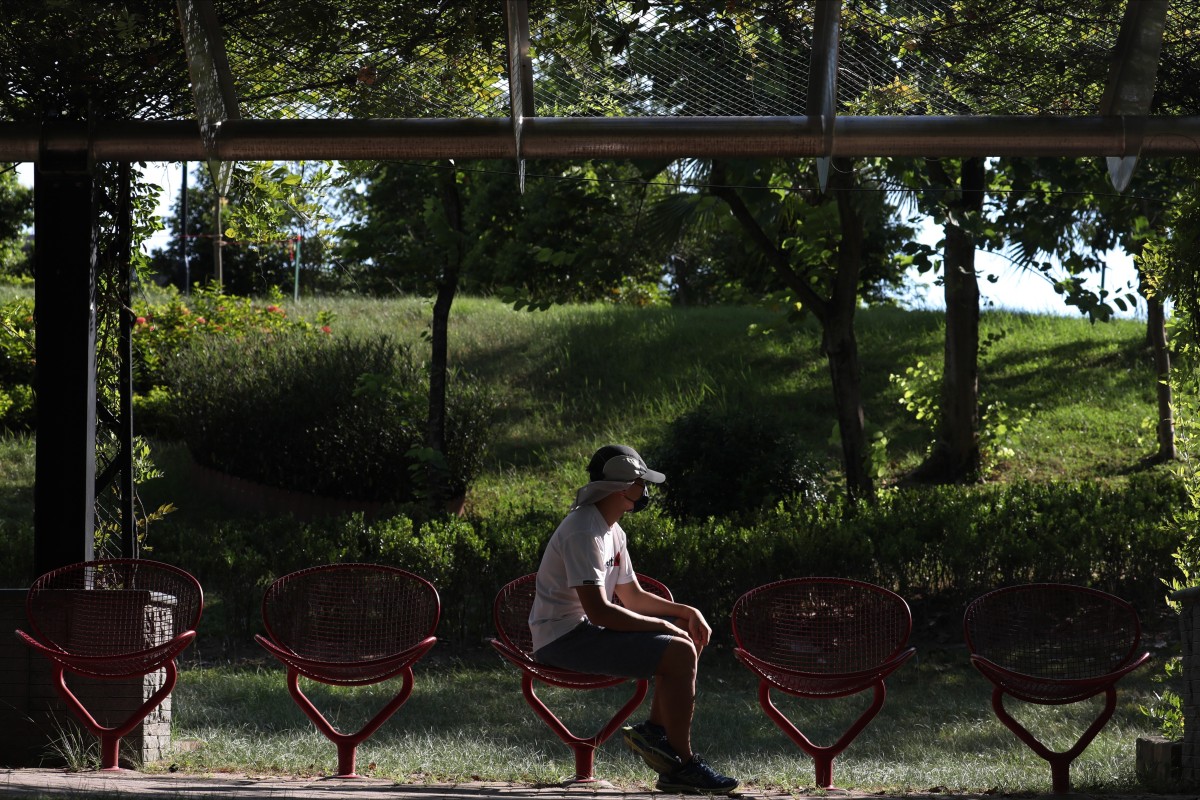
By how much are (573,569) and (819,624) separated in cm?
165

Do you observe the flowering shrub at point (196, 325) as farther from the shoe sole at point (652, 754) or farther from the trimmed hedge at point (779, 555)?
the shoe sole at point (652, 754)

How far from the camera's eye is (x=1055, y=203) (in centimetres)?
1247

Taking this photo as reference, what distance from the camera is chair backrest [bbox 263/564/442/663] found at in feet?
21.0

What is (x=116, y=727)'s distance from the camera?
18.9ft

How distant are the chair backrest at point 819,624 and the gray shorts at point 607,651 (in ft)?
3.41

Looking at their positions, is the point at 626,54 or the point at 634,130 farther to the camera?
the point at 626,54

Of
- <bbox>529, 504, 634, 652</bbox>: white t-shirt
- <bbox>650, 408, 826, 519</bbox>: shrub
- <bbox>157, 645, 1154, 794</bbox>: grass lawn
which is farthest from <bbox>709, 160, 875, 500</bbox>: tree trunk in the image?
<bbox>529, 504, 634, 652</bbox>: white t-shirt

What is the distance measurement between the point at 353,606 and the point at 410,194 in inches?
465

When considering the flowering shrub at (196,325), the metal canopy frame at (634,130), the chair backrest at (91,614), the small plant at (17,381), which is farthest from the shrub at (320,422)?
the metal canopy frame at (634,130)

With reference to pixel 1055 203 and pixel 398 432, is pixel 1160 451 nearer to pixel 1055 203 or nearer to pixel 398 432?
pixel 1055 203

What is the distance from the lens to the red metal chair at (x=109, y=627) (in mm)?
5633

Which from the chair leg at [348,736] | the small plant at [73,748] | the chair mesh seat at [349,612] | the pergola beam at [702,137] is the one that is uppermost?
the pergola beam at [702,137]

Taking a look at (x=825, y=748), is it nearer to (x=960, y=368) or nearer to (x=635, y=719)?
(x=635, y=719)

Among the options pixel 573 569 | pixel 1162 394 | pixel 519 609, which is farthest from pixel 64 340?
pixel 1162 394
